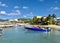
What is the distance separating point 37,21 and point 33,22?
1.89m

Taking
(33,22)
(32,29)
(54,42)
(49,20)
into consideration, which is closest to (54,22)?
(49,20)

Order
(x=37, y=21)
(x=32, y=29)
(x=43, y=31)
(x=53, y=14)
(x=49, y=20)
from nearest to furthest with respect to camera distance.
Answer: (x=43, y=31), (x=32, y=29), (x=49, y=20), (x=37, y=21), (x=53, y=14)

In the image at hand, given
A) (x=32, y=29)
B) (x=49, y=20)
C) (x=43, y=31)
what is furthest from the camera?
(x=49, y=20)

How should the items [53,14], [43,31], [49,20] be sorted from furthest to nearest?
[53,14], [49,20], [43,31]

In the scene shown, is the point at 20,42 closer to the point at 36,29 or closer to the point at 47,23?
the point at 36,29

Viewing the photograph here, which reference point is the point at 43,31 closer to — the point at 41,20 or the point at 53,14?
the point at 41,20

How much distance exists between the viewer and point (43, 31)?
22.2 m

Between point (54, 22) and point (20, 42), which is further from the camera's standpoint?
point (54, 22)

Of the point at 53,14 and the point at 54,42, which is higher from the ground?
the point at 53,14

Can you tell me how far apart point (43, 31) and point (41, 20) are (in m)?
14.3

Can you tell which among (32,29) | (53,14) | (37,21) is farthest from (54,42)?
(53,14)

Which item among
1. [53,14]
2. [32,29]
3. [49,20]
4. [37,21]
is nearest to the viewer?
[32,29]

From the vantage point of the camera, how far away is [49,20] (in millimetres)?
34969

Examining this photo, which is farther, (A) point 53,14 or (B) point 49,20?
(A) point 53,14
